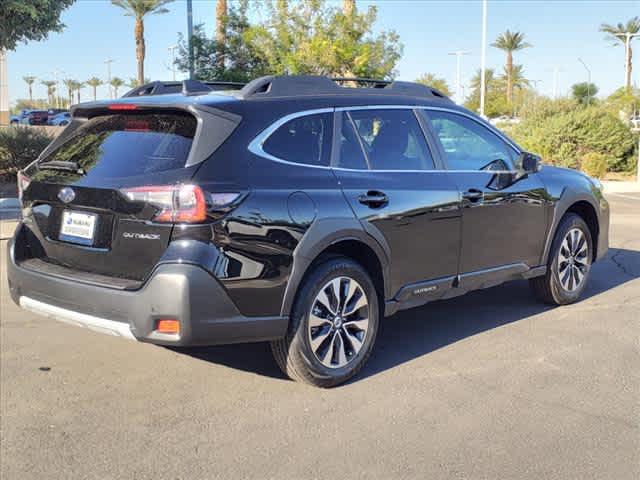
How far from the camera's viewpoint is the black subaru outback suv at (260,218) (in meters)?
3.77

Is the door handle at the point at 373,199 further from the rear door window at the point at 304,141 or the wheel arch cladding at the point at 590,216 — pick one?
the wheel arch cladding at the point at 590,216

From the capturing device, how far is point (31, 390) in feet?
14.4

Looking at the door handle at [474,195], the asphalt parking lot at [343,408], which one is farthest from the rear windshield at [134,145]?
the door handle at [474,195]

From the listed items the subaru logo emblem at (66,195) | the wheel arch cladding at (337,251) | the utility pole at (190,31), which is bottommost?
the wheel arch cladding at (337,251)

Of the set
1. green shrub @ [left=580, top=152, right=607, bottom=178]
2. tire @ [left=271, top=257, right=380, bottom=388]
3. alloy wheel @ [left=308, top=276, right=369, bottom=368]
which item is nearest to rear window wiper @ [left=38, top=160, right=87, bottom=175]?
tire @ [left=271, top=257, right=380, bottom=388]

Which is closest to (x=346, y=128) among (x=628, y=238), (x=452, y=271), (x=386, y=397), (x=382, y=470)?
(x=452, y=271)

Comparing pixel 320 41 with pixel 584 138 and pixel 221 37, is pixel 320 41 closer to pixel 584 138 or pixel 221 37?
pixel 221 37

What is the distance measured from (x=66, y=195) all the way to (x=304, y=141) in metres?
1.39

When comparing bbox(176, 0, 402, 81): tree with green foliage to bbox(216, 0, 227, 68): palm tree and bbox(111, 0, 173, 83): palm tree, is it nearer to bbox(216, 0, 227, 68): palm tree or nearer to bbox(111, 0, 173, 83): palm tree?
bbox(216, 0, 227, 68): palm tree

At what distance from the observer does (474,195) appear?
5.21 metres

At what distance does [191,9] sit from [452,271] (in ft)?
46.9

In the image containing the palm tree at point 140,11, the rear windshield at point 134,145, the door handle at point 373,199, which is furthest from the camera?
the palm tree at point 140,11

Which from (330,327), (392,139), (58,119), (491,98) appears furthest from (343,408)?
(491,98)

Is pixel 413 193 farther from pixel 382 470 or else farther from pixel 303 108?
pixel 382 470
